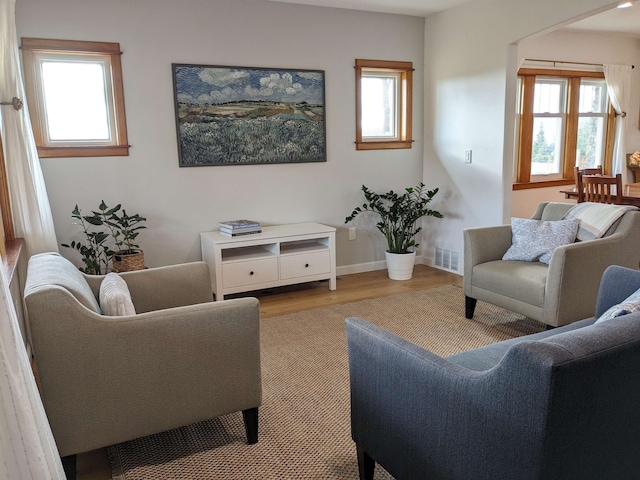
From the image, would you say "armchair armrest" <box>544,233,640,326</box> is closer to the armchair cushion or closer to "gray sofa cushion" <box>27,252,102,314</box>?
the armchair cushion

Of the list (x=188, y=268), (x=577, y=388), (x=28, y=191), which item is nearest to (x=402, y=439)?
(x=577, y=388)

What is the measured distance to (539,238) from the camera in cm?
349

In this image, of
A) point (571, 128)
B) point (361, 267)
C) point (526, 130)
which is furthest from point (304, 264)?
point (571, 128)

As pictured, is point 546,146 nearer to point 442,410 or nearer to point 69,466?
point 442,410

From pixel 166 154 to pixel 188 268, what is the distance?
168cm

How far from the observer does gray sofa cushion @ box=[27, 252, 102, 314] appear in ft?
6.33

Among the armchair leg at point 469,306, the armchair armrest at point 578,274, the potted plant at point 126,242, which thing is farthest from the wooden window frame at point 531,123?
the potted plant at point 126,242

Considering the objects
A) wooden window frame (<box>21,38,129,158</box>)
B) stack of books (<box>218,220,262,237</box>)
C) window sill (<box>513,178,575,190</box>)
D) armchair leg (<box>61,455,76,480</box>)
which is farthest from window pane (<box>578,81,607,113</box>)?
armchair leg (<box>61,455,76,480</box>)

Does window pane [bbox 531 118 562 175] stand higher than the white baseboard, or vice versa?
window pane [bbox 531 118 562 175]

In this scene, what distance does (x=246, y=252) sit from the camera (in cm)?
438

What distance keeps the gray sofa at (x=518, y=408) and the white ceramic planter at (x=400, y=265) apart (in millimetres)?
3086

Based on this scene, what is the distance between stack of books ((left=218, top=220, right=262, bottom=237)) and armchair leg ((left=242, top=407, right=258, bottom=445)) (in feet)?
6.96

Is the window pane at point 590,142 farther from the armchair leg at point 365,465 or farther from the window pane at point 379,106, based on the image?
the armchair leg at point 365,465

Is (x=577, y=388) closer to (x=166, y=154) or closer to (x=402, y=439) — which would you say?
(x=402, y=439)
